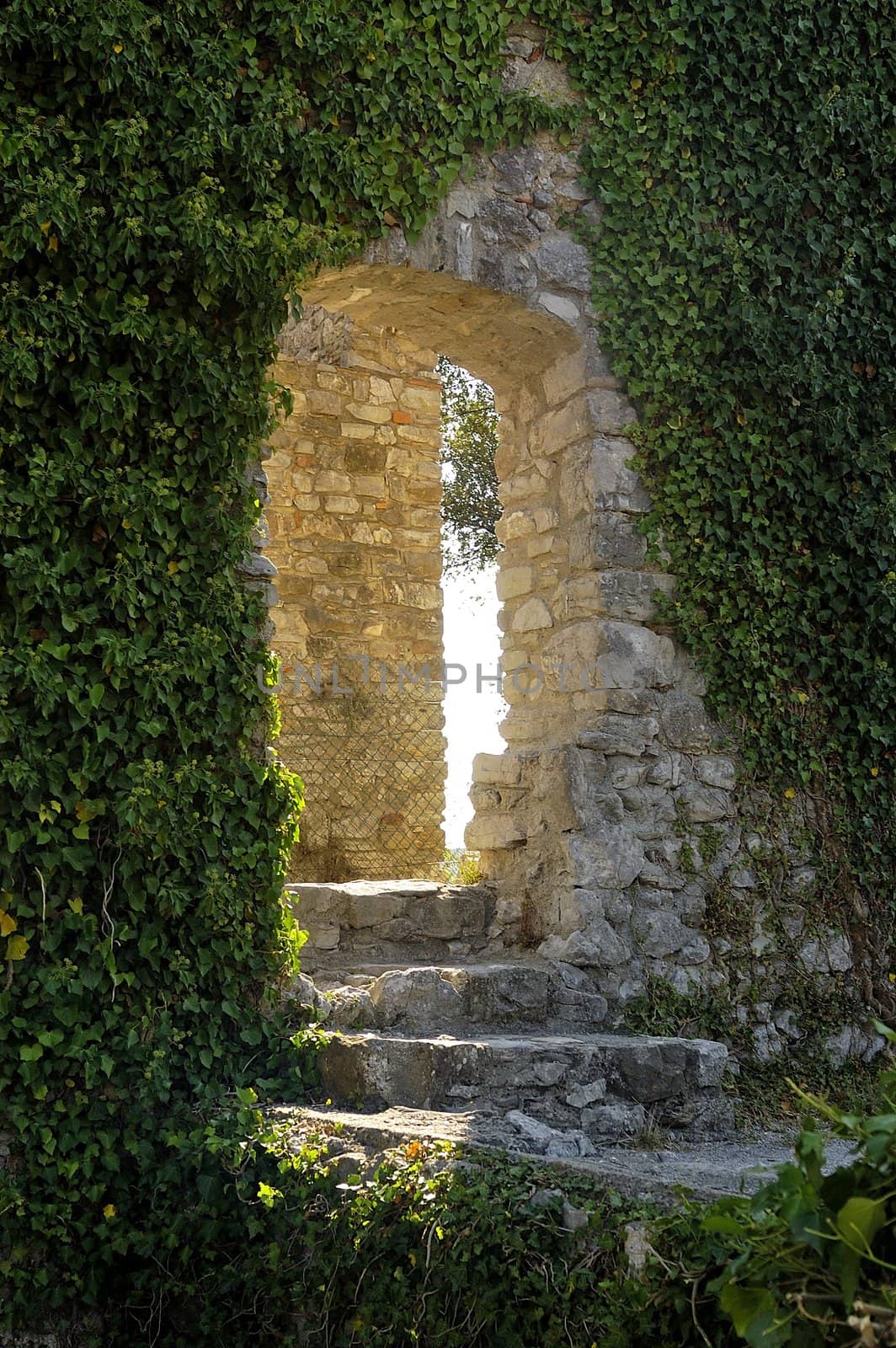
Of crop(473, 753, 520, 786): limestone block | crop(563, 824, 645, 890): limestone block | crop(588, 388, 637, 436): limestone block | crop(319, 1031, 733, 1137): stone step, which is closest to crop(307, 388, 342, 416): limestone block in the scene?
crop(588, 388, 637, 436): limestone block

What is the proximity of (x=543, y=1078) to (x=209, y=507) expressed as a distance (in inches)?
79.4

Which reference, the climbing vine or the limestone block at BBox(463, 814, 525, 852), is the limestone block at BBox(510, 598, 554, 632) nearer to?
the climbing vine

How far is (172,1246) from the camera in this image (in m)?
3.54

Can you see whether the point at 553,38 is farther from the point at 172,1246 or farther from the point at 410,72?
the point at 172,1246

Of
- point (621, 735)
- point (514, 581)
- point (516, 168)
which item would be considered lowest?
point (621, 735)

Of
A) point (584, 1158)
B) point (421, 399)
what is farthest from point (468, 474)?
point (584, 1158)

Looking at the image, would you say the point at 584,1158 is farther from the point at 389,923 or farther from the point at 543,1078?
the point at 389,923

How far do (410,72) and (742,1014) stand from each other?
11.7 ft

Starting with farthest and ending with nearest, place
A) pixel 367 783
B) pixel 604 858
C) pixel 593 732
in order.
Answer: pixel 367 783, pixel 593 732, pixel 604 858

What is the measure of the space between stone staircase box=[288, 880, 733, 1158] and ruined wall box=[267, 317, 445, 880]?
88.0 inches

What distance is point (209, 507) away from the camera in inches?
163

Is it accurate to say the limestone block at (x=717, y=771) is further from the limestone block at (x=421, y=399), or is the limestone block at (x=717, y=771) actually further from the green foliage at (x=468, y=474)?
the green foliage at (x=468, y=474)

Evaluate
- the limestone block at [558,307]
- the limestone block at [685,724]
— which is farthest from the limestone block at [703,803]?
the limestone block at [558,307]

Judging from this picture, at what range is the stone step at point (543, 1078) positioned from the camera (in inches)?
152
